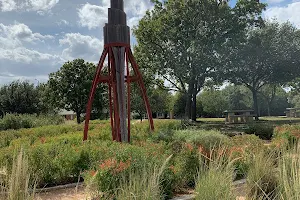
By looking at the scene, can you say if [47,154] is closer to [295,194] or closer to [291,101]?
[295,194]

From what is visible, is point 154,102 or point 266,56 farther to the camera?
point 154,102

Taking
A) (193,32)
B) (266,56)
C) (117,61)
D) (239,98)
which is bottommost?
(117,61)

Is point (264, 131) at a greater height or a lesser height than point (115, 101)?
lesser

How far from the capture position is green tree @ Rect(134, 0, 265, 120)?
21.0m

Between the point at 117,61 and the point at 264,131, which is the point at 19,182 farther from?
the point at 264,131

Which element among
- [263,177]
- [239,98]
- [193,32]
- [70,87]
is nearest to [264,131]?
[263,177]

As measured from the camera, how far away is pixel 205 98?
154ft

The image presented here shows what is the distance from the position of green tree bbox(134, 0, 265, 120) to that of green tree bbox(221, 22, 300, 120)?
1.32 m

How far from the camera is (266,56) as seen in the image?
25141 mm

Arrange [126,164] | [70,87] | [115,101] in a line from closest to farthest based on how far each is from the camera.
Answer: [126,164] → [115,101] → [70,87]

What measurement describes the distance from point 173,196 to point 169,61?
18518mm

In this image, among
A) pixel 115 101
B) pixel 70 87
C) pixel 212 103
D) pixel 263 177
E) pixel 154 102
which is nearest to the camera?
pixel 263 177

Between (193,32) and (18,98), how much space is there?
60.9ft

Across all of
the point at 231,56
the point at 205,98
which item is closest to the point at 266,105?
the point at 205,98
